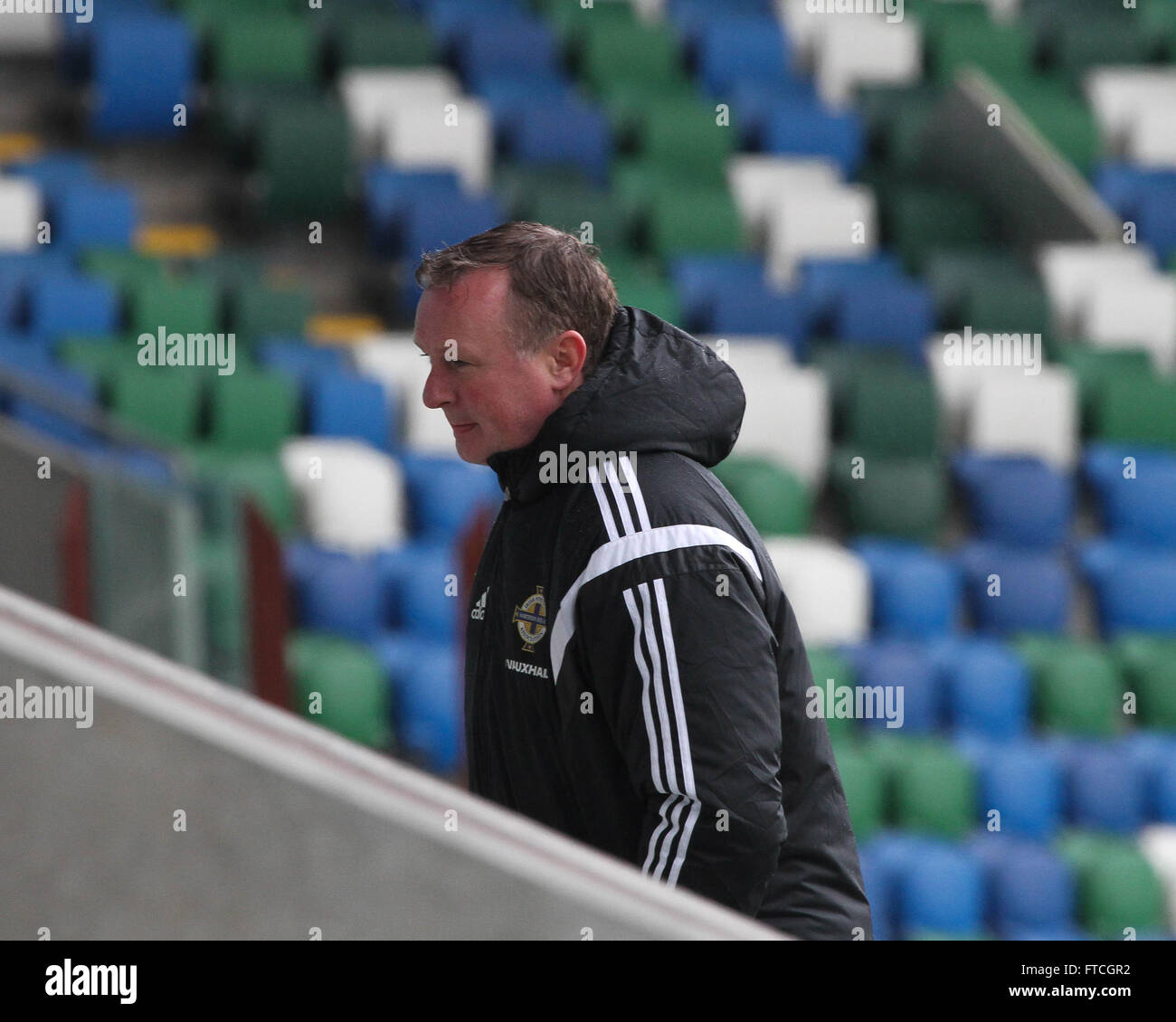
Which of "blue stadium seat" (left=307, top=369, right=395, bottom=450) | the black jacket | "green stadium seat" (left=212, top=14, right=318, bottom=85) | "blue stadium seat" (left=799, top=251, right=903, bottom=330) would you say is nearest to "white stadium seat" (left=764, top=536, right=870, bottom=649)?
"blue stadium seat" (left=307, top=369, right=395, bottom=450)

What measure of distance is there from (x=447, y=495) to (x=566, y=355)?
10.2ft

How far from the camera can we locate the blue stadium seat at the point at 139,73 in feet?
17.2

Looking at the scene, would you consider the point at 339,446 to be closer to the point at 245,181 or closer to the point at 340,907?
the point at 245,181

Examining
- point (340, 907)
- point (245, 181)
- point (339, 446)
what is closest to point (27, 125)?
point (245, 181)

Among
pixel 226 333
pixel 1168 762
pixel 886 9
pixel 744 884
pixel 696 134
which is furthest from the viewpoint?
pixel 886 9

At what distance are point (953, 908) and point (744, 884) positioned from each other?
2747 mm

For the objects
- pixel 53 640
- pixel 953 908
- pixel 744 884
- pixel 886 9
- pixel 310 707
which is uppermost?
pixel 886 9

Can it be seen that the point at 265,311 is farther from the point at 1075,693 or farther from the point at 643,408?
the point at 643,408

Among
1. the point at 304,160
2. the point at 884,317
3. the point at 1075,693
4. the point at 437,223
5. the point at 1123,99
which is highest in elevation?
the point at 1123,99

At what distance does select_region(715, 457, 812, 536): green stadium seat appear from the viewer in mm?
4547

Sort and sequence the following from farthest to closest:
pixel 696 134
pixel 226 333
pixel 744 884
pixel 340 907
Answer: pixel 696 134 < pixel 226 333 < pixel 744 884 < pixel 340 907

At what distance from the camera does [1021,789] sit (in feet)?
13.5

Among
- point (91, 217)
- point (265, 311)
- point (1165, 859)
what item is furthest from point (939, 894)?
point (91, 217)

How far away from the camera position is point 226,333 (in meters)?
4.73
